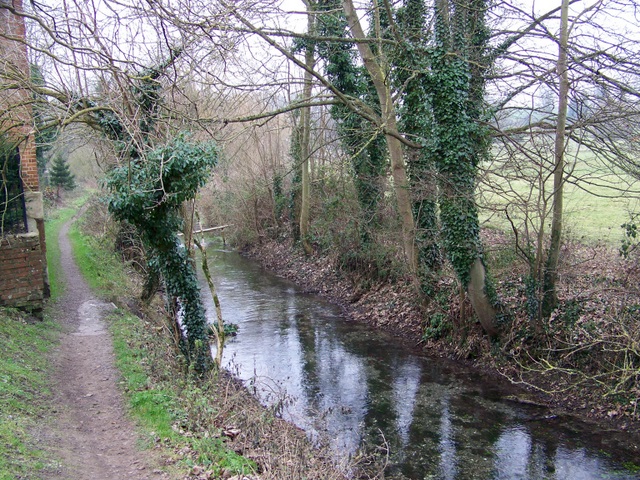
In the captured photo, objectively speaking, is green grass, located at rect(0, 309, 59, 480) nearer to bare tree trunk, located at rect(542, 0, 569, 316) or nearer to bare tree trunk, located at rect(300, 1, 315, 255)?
bare tree trunk, located at rect(542, 0, 569, 316)

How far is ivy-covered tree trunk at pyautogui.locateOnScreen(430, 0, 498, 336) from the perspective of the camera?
43.6ft

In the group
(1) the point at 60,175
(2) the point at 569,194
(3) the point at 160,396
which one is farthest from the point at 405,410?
(1) the point at 60,175

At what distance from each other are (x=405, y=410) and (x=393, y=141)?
825cm

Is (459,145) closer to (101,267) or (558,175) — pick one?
(558,175)

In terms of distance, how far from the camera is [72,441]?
7199 mm

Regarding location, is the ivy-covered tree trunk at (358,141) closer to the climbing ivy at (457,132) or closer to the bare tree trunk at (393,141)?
the bare tree trunk at (393,141)

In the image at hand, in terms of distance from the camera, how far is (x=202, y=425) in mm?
8148

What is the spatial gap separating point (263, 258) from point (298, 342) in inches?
575

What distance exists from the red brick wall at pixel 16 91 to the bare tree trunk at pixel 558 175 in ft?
35.5

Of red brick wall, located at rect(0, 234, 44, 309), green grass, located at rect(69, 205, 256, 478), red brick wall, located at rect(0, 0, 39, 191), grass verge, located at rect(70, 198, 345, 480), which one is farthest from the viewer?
red brick wall, located at rect(0, 234, 44, 309)

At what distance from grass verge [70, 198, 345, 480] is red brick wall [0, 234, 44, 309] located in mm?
2225

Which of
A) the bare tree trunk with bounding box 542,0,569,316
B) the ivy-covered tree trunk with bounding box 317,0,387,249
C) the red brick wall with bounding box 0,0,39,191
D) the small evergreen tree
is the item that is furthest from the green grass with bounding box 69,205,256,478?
the small evergreen tree

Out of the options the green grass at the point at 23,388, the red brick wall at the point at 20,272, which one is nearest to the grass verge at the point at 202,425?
the green grass at the point at 23,388

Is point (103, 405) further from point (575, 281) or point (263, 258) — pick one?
point (263, 258)
